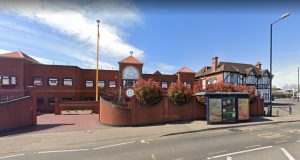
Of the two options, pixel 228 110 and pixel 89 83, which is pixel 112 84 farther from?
pixel 228 110

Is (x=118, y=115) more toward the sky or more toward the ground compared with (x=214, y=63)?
more toward the ground

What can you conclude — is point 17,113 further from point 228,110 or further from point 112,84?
point 112,84

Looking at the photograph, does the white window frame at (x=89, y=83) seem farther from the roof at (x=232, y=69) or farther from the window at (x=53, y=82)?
the roof at (x=232, y=69)

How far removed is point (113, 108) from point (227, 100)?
8912mm

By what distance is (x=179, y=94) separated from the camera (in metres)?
17.9

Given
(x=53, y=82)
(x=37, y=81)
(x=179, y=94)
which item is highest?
(x=37, y=81)

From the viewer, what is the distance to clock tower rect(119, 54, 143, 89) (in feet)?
116

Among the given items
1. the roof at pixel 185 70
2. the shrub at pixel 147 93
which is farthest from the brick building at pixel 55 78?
the shrub at pixel 147 93

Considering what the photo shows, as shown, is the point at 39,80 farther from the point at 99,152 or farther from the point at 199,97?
the point at 99,152

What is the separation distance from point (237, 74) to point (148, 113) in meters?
34.0

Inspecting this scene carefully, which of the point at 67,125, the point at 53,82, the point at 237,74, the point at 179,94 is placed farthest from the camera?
the point at 237,74

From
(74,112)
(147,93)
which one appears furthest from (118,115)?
(74,112)

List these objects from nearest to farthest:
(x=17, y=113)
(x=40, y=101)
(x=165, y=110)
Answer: (x=17, y=113) → (x=165, y=110) → (x=40, y=101)

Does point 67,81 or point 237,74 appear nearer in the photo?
point 67,81
